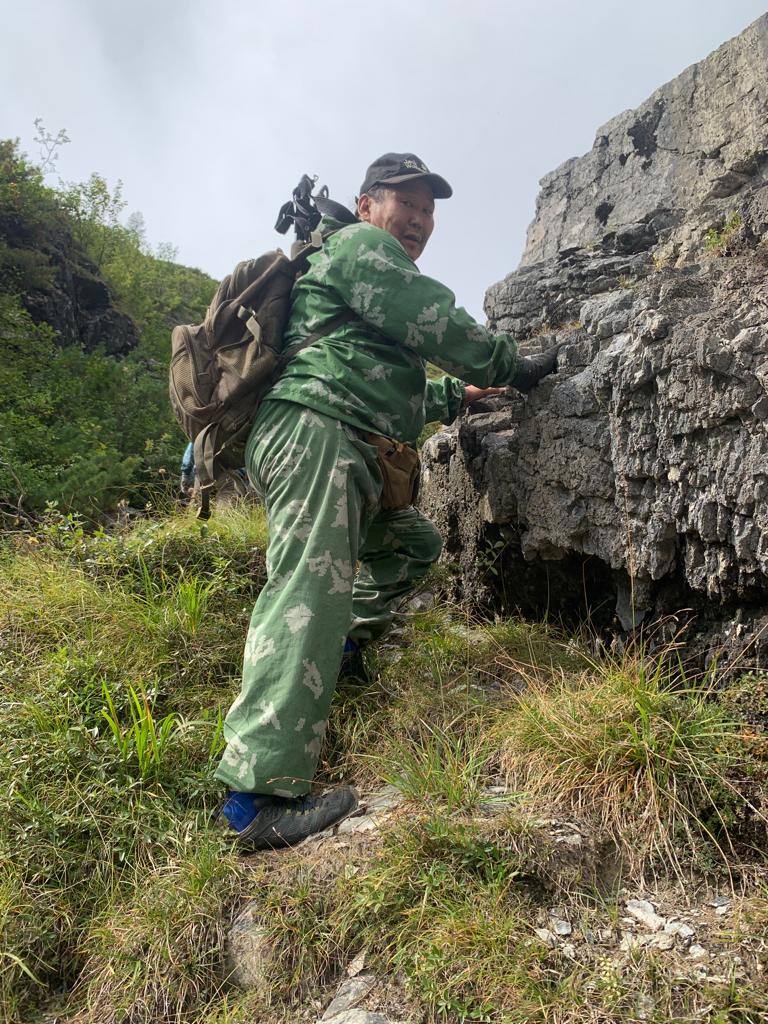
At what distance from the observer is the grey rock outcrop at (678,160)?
4332 mm

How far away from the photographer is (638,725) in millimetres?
2527

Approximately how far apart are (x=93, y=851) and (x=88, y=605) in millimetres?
1701

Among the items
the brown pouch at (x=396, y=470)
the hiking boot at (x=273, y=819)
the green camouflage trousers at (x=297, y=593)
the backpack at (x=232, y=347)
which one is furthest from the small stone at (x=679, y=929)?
the backpack at (x=232, y=347)

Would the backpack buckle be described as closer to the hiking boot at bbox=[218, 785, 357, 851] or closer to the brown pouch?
the brown pouch

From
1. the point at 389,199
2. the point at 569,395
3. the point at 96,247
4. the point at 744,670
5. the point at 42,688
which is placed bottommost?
the point at 42,688

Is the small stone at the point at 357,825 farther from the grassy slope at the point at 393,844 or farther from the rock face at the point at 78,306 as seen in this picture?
the rock face at the point at 78,306

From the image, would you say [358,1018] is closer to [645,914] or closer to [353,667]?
[645,914]

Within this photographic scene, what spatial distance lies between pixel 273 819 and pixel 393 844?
564mm

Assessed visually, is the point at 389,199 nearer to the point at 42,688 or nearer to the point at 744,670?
the point at 744,670

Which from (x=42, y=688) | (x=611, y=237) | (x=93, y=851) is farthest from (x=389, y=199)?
(x=93, y=851)

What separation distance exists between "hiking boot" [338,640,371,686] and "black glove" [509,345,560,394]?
1.65 metres

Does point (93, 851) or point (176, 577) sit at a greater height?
point (176, 577)

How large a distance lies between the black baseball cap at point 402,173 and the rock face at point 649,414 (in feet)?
3.26

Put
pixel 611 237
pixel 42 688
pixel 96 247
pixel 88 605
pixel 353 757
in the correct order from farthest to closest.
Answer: pixel 96 247 → pixel 611 237 → pixel 88 605 → pixel 42 688 → pixel 353 757
